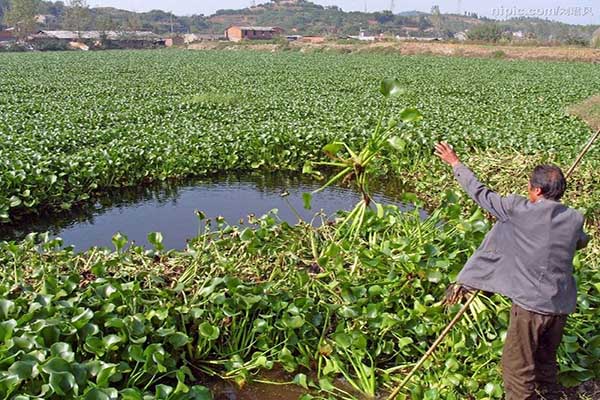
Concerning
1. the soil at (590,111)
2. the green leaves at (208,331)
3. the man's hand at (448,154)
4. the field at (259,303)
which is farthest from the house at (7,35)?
the man's hand at (448,154)

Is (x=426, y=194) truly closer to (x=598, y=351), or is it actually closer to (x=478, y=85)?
(x=598, y=351)

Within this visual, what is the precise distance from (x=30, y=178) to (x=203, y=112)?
21.1 feet

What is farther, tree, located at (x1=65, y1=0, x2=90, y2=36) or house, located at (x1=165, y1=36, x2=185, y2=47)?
tree, located at (x1=65, y1=0, x2=90, y2=36)

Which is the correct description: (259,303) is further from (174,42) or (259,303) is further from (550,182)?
(174,42)

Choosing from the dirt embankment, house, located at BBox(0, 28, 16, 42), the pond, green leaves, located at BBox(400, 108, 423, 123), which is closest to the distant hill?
house, located at BBox(0, 28, 16, 42)

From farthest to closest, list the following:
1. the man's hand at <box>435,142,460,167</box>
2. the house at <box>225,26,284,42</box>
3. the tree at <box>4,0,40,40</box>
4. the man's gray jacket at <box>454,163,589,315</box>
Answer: the house at <box>225,26,284,42</box>, the tree at <box>4,0,40,40</box>, the man's hand at <box>435,142,460,167</box>, the man's gray jacket at <box>454,163,589,315</box>

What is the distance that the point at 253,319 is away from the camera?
3.77m

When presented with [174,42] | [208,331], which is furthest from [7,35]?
[208,331]

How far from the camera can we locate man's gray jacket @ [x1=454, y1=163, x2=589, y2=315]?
2689 millimetres

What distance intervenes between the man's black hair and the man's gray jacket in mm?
46

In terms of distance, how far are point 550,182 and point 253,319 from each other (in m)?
2.14

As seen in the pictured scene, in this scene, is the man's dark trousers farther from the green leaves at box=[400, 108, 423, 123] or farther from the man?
the green leaves at box=[400, 108, 423, 123]

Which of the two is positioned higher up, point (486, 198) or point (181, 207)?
point (486, 198)

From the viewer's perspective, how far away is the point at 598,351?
137 inches
